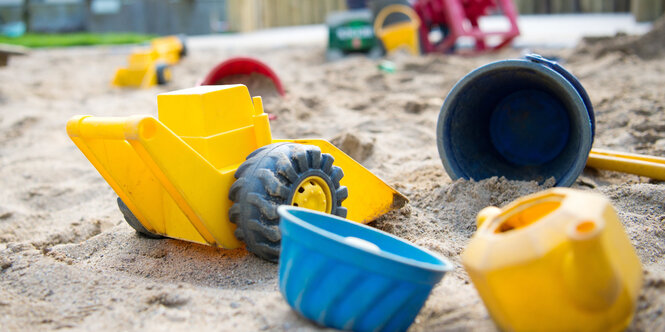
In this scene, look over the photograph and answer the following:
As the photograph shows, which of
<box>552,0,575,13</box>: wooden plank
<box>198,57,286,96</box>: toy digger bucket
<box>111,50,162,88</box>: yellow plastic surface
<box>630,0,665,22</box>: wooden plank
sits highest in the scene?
<box>552,0,575,13</box>: wooden plank

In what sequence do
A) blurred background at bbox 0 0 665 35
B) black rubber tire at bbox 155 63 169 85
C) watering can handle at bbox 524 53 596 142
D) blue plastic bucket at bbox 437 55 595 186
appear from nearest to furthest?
watering can handle at bbox 524 53 596 142, blue plastic bucket at bbox 437 55 595 186, black rubber tire at bbox 155 63 169 85, blurred background at bbox 0 0 665 35

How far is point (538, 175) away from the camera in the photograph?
8.57 ft

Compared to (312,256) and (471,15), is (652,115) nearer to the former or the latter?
(312,256)

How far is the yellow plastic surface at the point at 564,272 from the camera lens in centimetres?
119

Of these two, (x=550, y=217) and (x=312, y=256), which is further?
(x=312, y=256)

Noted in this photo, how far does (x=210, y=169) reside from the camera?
1.83m

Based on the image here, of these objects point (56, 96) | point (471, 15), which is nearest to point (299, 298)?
point (56, 96)

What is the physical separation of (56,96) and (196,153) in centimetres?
410

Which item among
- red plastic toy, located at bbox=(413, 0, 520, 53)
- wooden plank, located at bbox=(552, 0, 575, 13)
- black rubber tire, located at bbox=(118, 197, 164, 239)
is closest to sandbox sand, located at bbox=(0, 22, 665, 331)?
black rubber tire, located at bbox=(118, 197, 164, 239)

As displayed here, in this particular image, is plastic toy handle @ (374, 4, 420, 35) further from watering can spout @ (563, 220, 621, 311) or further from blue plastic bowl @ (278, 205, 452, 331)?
watering can spout @ (563, 220, 621, 311)

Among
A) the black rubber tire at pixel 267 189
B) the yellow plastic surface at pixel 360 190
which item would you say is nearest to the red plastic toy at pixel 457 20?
the yellow plastic surface at pixel 360 190

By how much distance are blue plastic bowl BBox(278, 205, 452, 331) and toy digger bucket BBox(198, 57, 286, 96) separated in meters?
2.16

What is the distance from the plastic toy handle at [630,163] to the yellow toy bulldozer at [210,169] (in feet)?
3.60

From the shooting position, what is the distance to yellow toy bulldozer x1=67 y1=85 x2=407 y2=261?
176 centimetres
